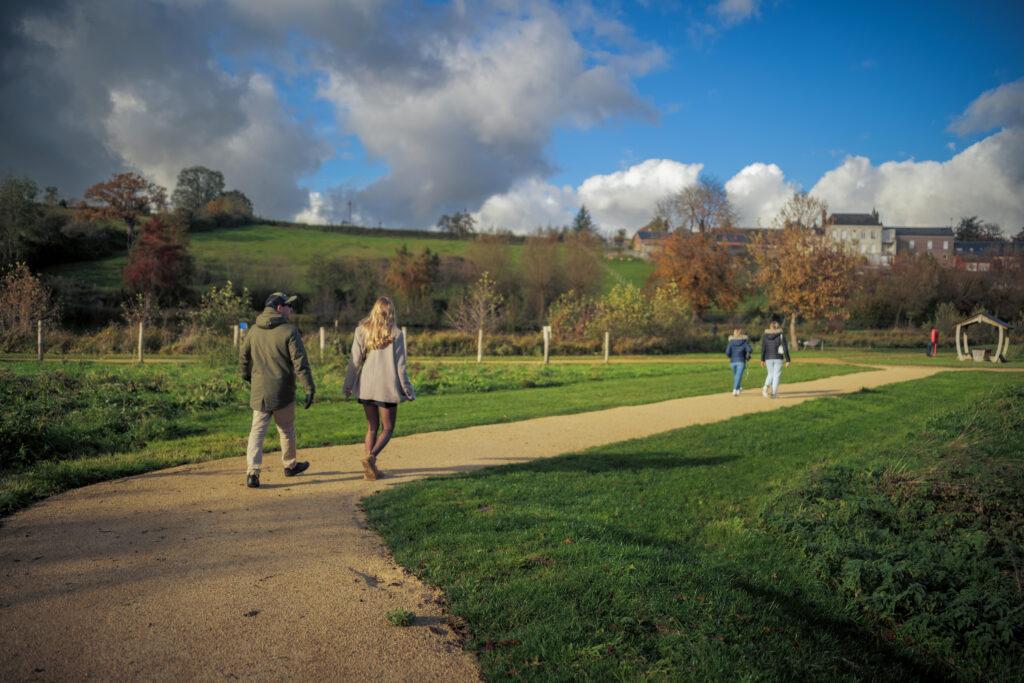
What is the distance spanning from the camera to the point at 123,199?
62.8 metres

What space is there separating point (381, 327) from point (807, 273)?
44.2 m

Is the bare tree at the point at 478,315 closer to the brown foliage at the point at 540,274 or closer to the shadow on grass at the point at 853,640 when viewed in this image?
the brown foliage at the point at 540,274

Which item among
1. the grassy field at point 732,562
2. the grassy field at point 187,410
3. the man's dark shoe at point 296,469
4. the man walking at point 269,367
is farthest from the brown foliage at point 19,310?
the grassy field at point 732,562

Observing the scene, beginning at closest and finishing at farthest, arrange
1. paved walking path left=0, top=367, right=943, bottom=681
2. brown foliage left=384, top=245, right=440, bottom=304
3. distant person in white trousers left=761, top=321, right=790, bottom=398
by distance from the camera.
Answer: paved walking path left=0, top=367, right=943, bottom=681 → distant person in white trousers left=761, top=321, right=790, bottom=398 → brown foliage left=384, top=245, right=440, bottom=304

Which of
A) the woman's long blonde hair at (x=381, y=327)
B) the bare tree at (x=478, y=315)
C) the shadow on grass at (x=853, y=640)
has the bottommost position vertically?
the shadow on grass at (x=853, y=640)

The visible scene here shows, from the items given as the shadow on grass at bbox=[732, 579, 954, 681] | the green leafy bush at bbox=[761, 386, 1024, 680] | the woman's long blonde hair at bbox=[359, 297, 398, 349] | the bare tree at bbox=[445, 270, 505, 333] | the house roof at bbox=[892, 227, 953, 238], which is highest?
the house roof at bbox=[892, 227, 953, 238]

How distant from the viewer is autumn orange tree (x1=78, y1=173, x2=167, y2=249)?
61.7 m

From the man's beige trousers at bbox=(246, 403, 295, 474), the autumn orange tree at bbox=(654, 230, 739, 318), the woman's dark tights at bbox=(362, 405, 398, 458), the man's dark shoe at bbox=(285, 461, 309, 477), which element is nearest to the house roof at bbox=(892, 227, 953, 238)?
the autumn orange tree at bbox=(654, 230, 739, 318)

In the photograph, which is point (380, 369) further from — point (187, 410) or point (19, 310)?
point (19, 310)

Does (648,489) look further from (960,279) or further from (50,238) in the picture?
(960,279)

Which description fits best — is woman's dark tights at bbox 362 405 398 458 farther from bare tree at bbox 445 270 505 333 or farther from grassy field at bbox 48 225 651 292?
grassy field at bbox 48 225 651 292

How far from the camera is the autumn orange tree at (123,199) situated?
61.7m

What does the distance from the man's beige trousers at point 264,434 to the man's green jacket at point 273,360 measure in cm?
13

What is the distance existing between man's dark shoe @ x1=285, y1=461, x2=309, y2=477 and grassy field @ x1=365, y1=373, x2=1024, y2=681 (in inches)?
54.8
